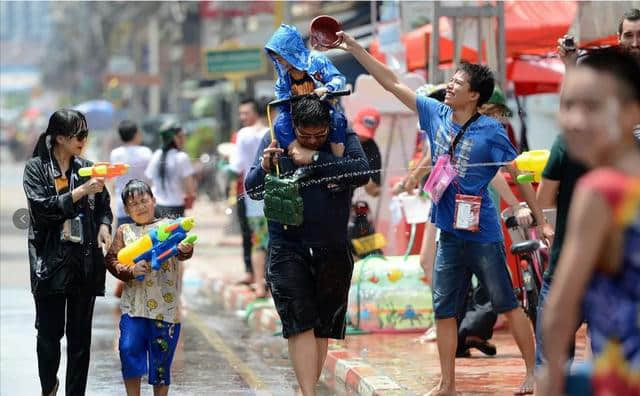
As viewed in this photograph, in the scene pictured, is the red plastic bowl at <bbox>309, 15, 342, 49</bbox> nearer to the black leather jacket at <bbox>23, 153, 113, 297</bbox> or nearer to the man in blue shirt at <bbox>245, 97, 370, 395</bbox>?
the man in blue shirt at <bbox>245, 97, 370, 395</bbox>

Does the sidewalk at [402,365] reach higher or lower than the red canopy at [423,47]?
lower

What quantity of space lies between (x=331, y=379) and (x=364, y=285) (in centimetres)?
155

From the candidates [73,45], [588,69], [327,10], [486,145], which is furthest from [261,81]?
[73,45]

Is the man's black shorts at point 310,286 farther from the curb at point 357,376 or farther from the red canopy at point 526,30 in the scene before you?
the red canopy at point 526,30

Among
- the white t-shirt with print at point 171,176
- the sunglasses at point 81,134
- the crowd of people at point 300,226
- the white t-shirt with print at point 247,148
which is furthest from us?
the white t-shirt with print at point 247,148

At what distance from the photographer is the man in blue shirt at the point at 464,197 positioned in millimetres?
8445

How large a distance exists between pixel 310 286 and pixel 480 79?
157 cm

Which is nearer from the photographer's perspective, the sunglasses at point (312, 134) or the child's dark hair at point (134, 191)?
the sunglasses at point (312, 134)

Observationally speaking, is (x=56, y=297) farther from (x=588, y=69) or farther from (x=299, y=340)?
(x=588, y=69)

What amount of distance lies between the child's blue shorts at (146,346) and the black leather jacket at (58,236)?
0.34 metres

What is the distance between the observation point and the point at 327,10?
102 feet

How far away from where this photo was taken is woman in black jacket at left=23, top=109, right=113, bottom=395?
818 centimetres

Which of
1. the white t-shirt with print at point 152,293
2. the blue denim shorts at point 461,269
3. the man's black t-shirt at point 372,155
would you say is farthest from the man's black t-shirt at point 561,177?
the man's black t-shirt at point 372,155

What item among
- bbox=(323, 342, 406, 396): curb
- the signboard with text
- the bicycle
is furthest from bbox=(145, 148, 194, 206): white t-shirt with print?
the signboard with text
